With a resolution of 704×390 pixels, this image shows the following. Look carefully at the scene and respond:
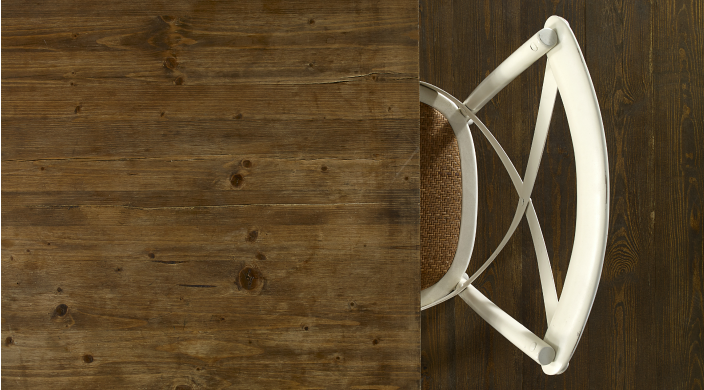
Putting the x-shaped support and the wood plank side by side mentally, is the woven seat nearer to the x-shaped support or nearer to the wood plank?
the x-shaped support

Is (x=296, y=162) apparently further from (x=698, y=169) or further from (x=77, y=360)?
(x=698, y=169)

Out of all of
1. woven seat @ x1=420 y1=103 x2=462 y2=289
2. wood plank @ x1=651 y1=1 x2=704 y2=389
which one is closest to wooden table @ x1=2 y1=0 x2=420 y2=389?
woven seat @ x1=420 y1=103 x2=462 y2=289

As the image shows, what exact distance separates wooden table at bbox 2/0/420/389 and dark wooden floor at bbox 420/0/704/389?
77cm

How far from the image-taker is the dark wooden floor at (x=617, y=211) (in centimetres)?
150

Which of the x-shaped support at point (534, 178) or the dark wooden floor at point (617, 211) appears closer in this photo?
the x-shaped support at point (534, 178)

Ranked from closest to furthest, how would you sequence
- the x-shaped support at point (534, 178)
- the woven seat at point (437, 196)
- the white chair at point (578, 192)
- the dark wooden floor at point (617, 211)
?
the white chair at point (578, 192), the x-shaped support at point (534, 178), the woven seat at point (437, 196), the dark wooden floor at point (617, 211)

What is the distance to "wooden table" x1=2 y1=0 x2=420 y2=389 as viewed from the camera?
2.62ft

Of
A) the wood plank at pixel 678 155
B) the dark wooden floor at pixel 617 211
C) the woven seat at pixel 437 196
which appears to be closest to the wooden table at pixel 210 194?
the woven seat at pixel 437 196

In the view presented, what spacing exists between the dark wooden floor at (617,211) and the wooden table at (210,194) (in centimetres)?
77

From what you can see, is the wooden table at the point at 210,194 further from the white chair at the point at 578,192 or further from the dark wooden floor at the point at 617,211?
the dark wooden floor at the point at 617,211

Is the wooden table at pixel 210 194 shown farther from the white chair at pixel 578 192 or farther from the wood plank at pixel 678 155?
the wood plank at pixel 678 155

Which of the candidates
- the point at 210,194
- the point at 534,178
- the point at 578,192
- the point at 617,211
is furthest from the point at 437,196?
the point at 617,211

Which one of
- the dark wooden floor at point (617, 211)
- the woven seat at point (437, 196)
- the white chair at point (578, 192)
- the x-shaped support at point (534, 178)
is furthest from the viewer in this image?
the dark wooden floor at point (617, 211)

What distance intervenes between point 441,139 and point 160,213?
641mm
